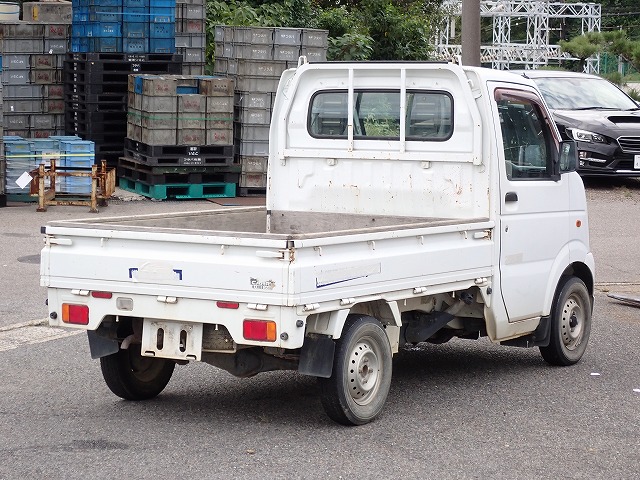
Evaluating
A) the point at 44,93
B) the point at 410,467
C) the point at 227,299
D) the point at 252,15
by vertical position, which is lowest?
the point at 410,467

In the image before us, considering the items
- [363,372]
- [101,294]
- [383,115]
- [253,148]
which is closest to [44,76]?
[253,148]

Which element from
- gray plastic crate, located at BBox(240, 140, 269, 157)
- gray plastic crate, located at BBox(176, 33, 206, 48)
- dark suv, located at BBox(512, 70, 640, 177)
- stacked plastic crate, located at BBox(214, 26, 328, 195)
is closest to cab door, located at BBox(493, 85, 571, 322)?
stacked plastic crate, located at BBox(214, 26, 328, 195)

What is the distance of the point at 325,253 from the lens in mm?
6738

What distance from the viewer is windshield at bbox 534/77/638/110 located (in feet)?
70.8

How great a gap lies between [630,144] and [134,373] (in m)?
14.8

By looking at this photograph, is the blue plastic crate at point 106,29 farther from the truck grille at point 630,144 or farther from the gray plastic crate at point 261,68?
the truck grille at point 630,144

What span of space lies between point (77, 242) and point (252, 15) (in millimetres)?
17498


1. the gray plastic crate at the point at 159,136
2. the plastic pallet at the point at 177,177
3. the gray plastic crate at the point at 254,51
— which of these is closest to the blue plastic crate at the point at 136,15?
the gray plastic crate at the point at 254,51

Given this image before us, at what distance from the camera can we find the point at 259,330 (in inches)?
261

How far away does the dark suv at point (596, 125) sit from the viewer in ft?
67.7

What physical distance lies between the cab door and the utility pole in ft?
19.1

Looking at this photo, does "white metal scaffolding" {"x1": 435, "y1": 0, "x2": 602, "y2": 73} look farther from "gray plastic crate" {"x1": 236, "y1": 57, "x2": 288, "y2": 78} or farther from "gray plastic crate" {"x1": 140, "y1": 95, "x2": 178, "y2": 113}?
"gray plastic crate" {"x1": 140, "y1": 95, "x2": 178, "y2": 113}

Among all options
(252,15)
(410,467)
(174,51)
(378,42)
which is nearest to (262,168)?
(174,51)

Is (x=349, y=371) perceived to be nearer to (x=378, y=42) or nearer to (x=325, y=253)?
(x=325, y=253)
